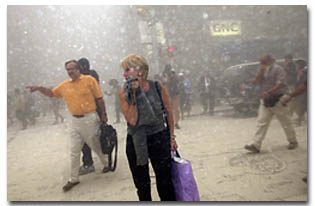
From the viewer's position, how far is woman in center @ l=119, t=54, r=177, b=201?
1.22m

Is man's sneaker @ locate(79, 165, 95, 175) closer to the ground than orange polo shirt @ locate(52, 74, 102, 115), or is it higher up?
closer to the ground

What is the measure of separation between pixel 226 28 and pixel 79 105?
2359 mm

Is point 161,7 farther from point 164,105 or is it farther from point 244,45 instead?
point 164,105

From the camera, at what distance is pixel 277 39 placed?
2.95 m

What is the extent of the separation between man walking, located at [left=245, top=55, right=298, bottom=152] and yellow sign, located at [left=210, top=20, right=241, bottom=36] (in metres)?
0.89

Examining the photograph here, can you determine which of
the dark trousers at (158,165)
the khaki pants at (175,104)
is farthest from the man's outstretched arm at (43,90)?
the khaki pants at (175,104)

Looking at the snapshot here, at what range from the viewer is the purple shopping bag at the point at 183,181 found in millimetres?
1226

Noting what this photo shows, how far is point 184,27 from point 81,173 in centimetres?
266

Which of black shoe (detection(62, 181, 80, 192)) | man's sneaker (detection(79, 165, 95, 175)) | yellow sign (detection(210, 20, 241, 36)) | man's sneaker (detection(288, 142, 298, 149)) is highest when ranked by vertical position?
yellow sign (detection(210, 20, 241, 36))

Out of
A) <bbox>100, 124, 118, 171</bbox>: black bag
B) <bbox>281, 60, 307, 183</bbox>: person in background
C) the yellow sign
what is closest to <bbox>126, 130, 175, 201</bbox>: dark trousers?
<bbox>100, 124, 118, 171</bbox>: black bag

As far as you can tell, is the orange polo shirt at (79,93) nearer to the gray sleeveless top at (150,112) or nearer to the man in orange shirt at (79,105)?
the man in orange shirt at (79,105)

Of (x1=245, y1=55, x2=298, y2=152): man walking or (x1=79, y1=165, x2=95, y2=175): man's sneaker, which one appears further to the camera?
(x1=79, y1=165, x2=95, y2=175): man's sneaker

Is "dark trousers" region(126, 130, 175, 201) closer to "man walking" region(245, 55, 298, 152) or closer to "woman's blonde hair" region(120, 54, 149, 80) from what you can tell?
"woman's blonde hair" region(120, 54, 149, 80)

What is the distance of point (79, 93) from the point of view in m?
1.85
